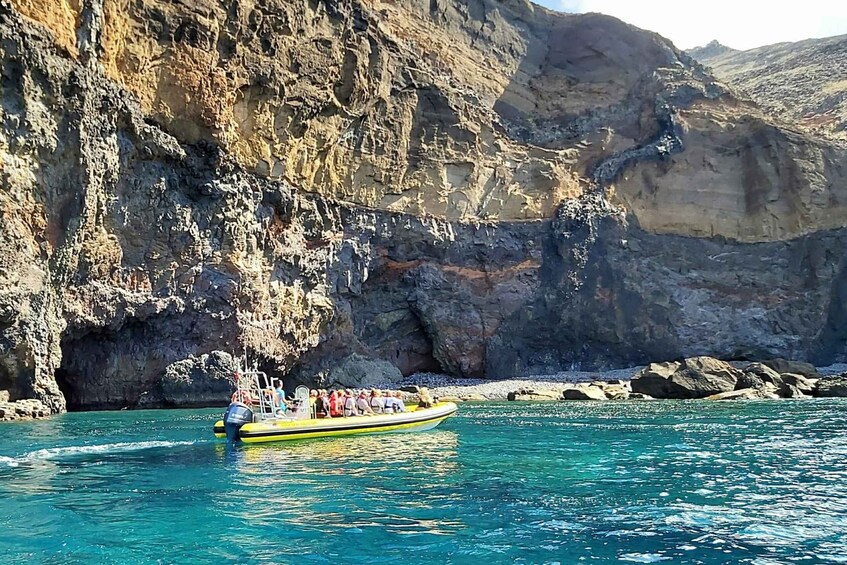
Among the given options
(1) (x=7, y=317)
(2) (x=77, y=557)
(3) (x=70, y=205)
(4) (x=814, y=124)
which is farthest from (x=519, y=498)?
(4) (x=814, y=124)

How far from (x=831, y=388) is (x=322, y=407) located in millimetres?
23818

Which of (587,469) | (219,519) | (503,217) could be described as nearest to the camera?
(219,519)

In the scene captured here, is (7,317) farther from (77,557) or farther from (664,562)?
(664,562)

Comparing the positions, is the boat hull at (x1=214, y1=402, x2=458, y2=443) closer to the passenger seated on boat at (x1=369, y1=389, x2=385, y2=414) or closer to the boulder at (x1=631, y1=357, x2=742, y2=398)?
the passenger seated on boat at (x1=369, y1=389, x2=385, y2=414)

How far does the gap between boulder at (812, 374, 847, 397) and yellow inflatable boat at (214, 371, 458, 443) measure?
65.6 ft

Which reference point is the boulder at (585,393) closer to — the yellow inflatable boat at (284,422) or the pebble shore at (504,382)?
the pebble shore at (504,382)

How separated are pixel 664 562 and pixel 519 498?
3.78 m

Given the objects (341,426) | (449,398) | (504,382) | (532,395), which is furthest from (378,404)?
(504,382)

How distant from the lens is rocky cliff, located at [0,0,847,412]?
97.9 ft

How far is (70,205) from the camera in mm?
29219

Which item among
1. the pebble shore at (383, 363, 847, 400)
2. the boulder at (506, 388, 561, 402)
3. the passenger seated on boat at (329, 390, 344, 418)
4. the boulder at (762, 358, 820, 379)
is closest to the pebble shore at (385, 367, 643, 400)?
the pebble shore at (383, 363, 847, 400)

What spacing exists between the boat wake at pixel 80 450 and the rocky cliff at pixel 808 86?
55573 mm

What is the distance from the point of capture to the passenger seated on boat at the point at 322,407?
22.2 m

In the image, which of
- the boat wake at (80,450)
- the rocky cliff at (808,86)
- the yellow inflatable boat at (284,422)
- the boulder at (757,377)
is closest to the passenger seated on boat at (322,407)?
the yellow inflatable boat at (284,422)
